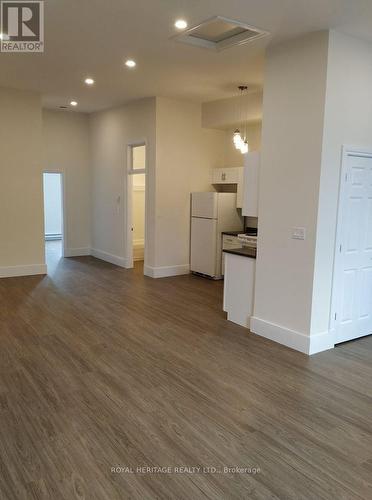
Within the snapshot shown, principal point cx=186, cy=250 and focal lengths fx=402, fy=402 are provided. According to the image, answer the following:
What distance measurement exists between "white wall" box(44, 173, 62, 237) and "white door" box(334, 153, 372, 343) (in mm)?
9295

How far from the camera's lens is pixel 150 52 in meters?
4.51

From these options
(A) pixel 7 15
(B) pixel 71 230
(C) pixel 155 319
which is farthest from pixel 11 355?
(B) pixel 71 230

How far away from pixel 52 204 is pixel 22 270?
512 cm

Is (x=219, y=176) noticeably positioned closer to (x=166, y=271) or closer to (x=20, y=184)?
(x=166, y=271)

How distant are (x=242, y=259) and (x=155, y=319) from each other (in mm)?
1306

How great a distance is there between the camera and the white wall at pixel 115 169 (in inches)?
278

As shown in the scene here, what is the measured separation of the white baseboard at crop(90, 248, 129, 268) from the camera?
8023 mm

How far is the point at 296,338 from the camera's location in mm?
4086

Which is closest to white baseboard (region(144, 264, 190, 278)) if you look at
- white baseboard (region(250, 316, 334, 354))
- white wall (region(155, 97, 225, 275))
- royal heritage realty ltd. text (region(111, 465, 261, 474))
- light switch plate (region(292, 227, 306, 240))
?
white wall (region(155, 97, 225, 275))

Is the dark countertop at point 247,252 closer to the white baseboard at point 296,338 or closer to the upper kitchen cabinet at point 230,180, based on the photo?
the white baseboard at point 296,338

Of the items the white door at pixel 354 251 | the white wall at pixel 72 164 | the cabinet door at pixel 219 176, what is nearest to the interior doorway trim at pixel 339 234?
the white door at pixel 354 251

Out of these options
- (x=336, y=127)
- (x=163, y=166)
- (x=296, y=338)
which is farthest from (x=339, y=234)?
(x=163, y=166)

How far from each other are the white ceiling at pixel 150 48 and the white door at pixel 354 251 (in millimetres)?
1295

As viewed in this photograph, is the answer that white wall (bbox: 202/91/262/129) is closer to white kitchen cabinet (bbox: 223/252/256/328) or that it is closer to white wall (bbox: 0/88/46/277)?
white kitchen cabinet (bbox: 223/252/256/328)
